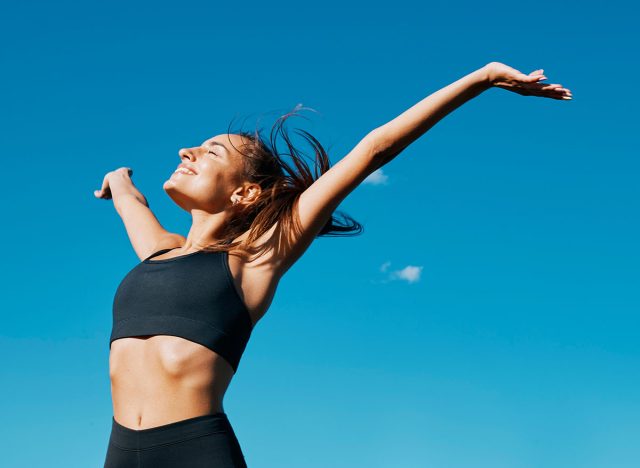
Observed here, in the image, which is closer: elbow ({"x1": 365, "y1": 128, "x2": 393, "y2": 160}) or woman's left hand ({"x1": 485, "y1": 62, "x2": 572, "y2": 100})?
woman's left hand ({"x1": 485, "y1": 62, "x2": 572, "y2": 100})

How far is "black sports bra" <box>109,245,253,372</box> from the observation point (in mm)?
4098

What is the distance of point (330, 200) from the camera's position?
4.46 metres

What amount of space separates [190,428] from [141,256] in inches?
73.0

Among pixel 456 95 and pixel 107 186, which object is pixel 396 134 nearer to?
pixel 456 95

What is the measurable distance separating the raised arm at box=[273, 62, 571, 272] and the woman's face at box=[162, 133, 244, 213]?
23.2 inches

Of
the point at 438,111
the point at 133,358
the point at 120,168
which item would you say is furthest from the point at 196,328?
the point at 120,168

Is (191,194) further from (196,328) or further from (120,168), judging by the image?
(120,168)

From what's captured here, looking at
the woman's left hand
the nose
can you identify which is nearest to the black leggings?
the nose

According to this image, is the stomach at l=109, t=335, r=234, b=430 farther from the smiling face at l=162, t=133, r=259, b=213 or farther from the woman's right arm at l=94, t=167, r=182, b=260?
the woman's right arm at l=94, t=167, r=182, b=260

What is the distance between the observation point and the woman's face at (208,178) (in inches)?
191

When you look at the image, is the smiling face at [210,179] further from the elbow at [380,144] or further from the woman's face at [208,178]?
the elbow at [380,144]

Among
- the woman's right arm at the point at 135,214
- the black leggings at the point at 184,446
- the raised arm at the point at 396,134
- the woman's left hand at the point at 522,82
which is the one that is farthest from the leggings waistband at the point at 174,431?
the woman's left hand at the point at 522,82

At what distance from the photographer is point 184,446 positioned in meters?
3.93

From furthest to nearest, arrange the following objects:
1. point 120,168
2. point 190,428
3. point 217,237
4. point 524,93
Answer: point 120,168 → point 217,237 → point 524,93 → point 190,428
